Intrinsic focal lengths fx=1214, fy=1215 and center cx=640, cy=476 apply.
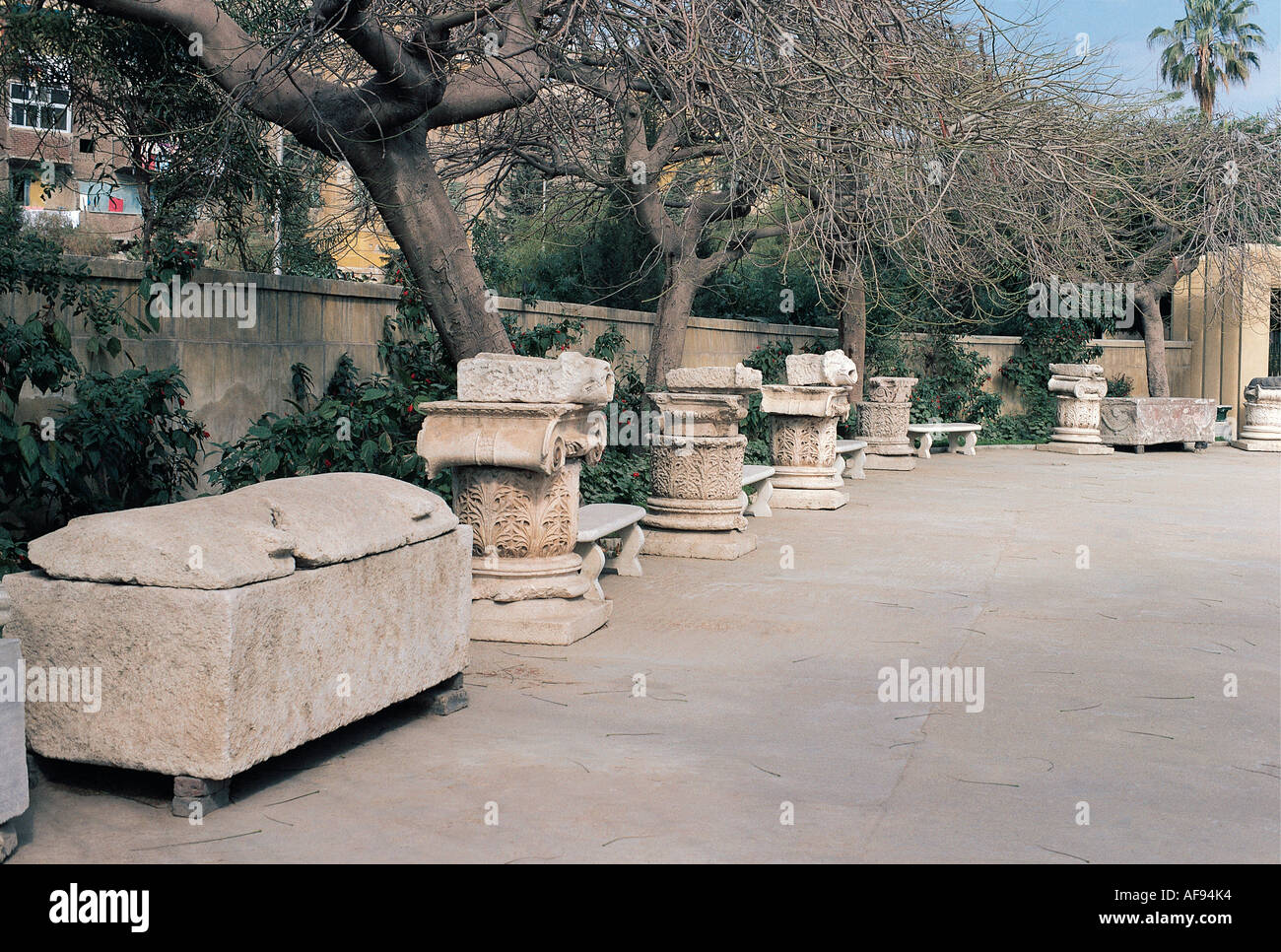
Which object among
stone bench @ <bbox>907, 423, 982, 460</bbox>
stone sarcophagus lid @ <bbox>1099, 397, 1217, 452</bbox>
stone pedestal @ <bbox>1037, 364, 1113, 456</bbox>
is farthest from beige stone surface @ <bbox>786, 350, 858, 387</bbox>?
stone sarcophagus lid @ <bbox>1099, 397, 1217, 452</bbox>

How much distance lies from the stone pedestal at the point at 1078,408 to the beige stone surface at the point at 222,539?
17850 millimetres

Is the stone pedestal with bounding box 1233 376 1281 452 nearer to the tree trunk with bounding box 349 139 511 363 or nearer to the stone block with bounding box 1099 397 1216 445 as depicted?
the stone block with bounding box 1099 397 1216 445

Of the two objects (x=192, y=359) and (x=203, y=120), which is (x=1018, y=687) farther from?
(x=203, y=120)

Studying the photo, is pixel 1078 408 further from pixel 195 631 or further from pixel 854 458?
pixel 195 631

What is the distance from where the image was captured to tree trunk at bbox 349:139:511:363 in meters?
6.95

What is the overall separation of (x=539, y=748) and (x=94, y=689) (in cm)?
150

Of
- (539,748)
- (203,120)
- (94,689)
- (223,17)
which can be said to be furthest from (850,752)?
(203,120)

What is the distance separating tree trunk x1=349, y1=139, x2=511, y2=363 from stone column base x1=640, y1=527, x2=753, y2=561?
2.13 m

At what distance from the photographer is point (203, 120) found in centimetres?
815

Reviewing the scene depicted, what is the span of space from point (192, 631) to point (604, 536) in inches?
168

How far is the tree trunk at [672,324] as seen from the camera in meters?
13.2

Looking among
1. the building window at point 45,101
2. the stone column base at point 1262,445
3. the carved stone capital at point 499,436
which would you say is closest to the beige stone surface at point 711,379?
the carved stone capital at point 499,436

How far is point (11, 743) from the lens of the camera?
10.5 feet

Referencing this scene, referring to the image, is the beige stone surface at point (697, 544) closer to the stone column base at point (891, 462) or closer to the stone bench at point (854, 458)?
the stone bench at point (854, 458)
